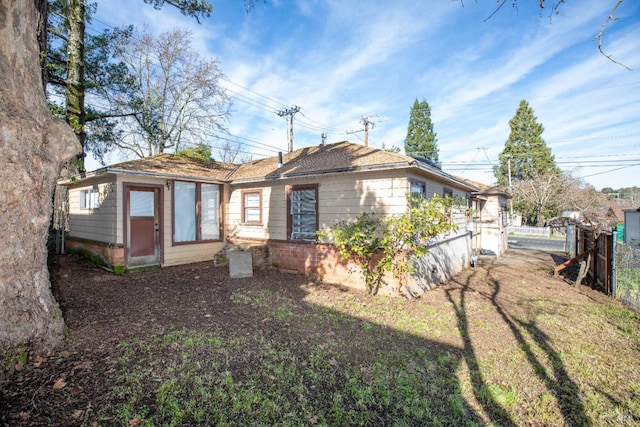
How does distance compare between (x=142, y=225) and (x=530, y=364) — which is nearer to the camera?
(x=530, y=364)

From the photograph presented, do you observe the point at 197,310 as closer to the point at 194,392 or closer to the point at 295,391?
the point at 194,392

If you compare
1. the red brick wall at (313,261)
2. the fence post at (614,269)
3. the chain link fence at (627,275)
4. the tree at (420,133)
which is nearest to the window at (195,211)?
the red brick wall at (313,261)

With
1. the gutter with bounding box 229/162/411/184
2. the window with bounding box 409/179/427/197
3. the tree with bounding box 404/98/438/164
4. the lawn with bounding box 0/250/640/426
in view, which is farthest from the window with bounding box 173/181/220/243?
the tree with bounding box 404/98/438/164

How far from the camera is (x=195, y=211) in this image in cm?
982

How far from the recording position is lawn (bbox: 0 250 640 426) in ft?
9.19

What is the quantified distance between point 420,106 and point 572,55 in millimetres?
35420

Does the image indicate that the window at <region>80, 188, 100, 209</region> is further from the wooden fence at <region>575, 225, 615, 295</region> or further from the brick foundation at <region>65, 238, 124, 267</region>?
the wooden fence at <region>575, 225, 615, 295</region>

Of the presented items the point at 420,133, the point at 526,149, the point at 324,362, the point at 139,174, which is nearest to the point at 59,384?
the point at 324,362

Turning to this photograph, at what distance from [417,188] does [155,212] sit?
7542 mm

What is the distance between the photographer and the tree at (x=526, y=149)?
36000 mm

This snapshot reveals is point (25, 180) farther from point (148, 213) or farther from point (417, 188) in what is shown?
point (417, 188)

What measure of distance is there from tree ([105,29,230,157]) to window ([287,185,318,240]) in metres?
14.6

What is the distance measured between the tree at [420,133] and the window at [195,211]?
35.3m

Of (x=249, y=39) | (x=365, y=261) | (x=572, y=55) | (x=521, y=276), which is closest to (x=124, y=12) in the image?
(x=249, y=39)
